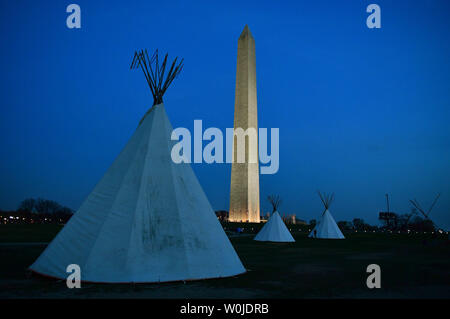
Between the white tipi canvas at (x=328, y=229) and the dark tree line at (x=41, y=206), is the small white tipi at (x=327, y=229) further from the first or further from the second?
the dark tree line at (x=41, y=206)

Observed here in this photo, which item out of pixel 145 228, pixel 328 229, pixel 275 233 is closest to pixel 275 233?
pixel 275 233

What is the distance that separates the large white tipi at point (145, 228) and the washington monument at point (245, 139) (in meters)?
36.0

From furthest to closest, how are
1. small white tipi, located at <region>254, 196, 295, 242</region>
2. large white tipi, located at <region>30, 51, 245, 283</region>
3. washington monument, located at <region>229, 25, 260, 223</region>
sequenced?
1. washington monument, located at <region>229, 25, 260, 223</region>
2. small white tipi, located at <region>254, 196, 295, 242</region>
3. large white tipi, located at <region>30, 51, 245, 283</region>

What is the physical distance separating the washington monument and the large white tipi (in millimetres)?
35952

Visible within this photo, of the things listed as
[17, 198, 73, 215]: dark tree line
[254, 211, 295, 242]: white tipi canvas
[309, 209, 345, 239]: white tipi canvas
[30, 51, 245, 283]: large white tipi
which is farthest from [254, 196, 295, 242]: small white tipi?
[17, 198, 73, 215]: dark tree line

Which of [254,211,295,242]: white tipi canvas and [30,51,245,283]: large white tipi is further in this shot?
[254,211,295,242]: white tipi canvas

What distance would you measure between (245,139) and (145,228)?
38126mm

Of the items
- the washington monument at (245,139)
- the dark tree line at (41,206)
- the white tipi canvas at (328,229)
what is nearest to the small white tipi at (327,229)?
the white tipi canvas at (328,229)

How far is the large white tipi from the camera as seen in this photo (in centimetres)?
849

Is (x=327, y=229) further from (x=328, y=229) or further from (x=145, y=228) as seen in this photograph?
(x=145, y=228)

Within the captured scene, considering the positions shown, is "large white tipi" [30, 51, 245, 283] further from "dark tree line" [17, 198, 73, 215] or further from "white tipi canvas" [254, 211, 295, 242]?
"dark tree line" [17, 198, 73, 215]
